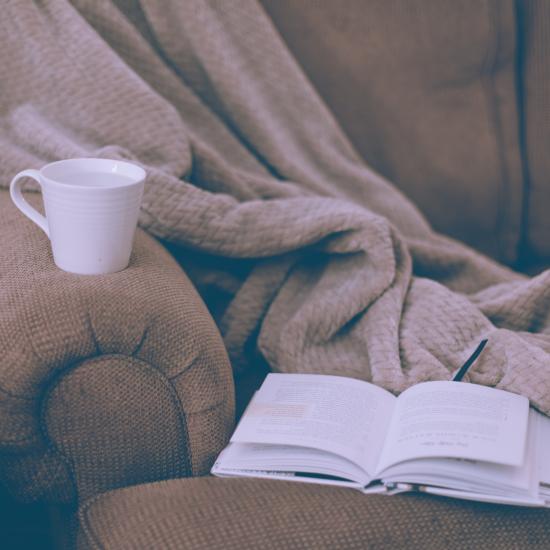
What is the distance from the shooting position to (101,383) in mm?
689

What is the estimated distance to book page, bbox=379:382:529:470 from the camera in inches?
27.0

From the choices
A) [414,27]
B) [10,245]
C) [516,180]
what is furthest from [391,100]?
[10,245]

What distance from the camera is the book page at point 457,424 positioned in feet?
2.25

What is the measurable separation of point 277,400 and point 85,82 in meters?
0.54

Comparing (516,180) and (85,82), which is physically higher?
(85,82)

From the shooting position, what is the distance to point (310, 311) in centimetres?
96

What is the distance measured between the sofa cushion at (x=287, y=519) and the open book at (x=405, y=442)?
0.02m

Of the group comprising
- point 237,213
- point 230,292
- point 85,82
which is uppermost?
point 85,82

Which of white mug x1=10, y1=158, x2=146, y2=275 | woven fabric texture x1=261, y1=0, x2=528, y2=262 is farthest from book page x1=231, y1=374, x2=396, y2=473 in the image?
woven fabric texture x1=261, y1=0, x2=528, y2=262

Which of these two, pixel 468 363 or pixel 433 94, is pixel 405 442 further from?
pixel 433 94

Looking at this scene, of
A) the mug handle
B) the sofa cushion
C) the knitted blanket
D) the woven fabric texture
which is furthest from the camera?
the woven fabric texture

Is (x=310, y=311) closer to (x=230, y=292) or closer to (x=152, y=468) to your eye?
(x=230, y=292)

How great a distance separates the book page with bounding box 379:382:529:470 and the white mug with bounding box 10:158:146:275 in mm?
328

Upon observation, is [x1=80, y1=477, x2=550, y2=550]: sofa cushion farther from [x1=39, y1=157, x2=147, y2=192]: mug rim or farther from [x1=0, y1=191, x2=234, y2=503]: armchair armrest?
[x1=39, y1=157, x2=147, y2=192]: mug rim
